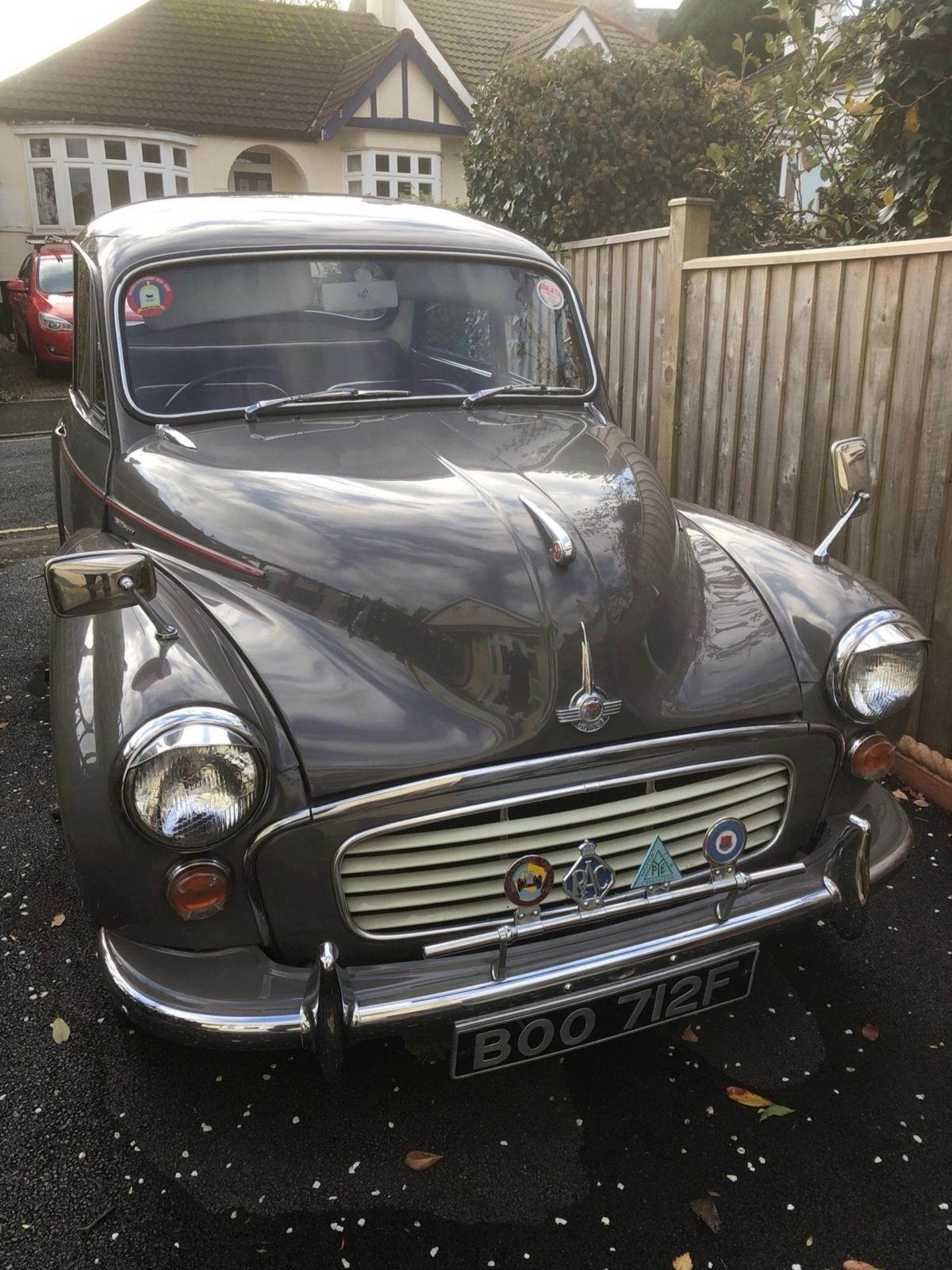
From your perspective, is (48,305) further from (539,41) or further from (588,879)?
(588,879)

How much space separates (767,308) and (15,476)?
719cm

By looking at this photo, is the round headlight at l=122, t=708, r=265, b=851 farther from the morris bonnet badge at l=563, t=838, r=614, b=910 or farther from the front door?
the front door

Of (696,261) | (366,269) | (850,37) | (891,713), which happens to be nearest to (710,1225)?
(891,713)

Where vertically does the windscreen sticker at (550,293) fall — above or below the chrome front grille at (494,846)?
above

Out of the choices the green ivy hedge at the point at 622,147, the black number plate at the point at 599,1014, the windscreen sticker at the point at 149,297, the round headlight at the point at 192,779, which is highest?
the green ivy hedge at the point at 622,147

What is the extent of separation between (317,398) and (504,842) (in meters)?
1.54

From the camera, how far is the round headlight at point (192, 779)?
1.84m

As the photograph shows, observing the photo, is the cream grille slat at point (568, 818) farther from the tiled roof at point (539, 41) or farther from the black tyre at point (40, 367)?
the tiled roof at point (539, 41)

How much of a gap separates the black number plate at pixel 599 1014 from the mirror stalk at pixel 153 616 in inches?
39.2

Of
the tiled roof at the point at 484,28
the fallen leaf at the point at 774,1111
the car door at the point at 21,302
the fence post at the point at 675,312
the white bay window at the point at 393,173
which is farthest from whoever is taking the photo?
the tiled roof at the point at 484,28

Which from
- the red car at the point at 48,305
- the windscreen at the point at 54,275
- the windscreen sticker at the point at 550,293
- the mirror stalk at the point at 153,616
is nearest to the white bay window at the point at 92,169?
the red car at the point at 48,305

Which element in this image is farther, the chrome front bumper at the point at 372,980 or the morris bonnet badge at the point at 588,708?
the morris bonnet badge at the point at 588,708

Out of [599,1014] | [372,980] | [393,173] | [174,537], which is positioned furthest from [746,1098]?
[393,173]

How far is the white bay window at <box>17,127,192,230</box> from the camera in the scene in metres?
20.4
